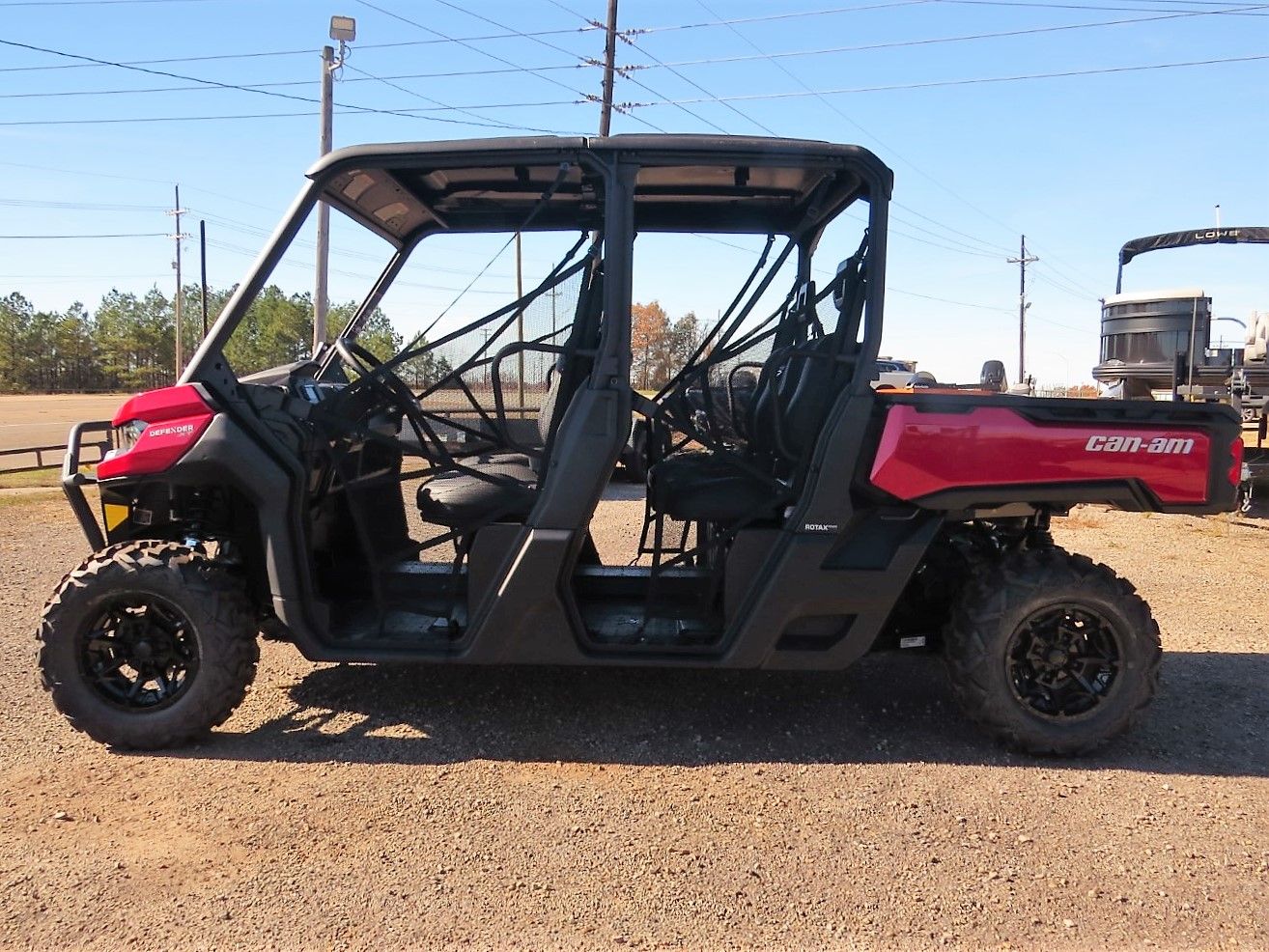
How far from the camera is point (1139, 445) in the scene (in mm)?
3463

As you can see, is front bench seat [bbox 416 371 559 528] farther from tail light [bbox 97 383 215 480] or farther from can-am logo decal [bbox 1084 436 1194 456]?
can-am logo decal [bbox 1084 436 1194 456]

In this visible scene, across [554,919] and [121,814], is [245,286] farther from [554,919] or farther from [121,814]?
[554,919]

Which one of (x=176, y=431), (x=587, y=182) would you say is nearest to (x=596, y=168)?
(x=587, y=182)

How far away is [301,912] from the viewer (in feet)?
8.23

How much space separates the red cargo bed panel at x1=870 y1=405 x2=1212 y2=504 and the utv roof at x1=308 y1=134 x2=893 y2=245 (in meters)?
0.95

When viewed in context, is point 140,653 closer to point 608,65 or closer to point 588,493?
point 588,493

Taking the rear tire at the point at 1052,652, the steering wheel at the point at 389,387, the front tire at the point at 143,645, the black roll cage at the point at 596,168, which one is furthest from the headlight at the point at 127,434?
the rear tire at the point at 1052,652

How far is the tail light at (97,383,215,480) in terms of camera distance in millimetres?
3432

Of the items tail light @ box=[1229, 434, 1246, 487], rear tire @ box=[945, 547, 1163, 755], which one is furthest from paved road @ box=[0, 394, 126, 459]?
tail light @ box=[1229, 434, 1246, 487]

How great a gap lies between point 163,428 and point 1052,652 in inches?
143

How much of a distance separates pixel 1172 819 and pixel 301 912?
9.37 feet

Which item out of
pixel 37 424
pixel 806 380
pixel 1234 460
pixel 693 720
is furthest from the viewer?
pixel 37 424

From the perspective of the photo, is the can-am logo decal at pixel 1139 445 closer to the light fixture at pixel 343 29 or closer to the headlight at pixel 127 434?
the headlight at pixel 127 434

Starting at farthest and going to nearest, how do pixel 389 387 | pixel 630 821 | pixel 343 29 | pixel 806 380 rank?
pixel 343 29 < pixel 806 380 < pixel 389 387 < pixel 630 821
